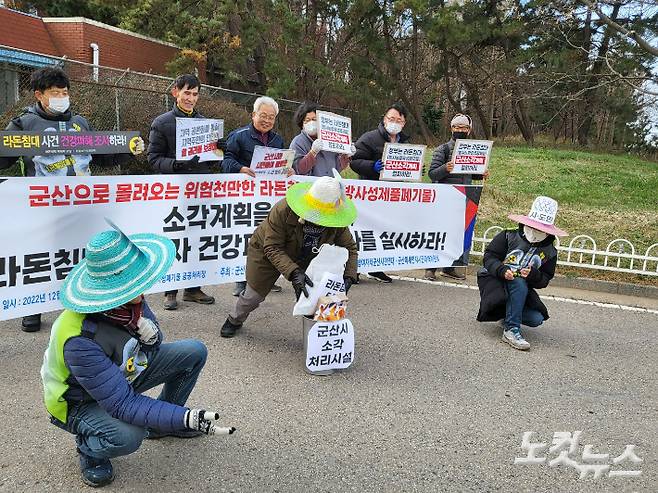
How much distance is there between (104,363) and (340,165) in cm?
417

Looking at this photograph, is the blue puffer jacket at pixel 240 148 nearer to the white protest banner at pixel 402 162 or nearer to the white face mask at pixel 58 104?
the white face mask at pixel 58 104

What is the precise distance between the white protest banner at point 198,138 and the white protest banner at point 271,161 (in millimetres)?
321

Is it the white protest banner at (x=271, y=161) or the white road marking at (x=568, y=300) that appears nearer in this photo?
the white protest banner at (x=271, y=161)

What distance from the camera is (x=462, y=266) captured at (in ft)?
22.1

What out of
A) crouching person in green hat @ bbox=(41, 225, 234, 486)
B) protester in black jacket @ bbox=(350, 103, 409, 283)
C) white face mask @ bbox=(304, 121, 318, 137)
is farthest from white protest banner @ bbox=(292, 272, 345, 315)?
protester in black jacket @ bbox=(350, 103, 409, 283)

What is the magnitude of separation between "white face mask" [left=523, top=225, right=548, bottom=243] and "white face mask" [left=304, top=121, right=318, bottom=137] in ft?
7.72

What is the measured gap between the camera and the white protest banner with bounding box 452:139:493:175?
633cm

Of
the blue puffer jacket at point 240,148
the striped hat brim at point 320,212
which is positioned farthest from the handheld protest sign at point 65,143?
the striped hat brim at point 320,212

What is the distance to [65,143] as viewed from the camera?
4.33m

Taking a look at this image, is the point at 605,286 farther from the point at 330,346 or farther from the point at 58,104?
the point at 58,104

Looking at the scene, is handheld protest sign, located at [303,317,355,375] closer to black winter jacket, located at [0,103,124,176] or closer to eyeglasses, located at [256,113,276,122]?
eyeglasses, located at [256,113,276,122]

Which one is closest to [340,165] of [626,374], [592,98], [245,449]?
[626,374]

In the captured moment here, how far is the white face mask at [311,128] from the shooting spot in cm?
588

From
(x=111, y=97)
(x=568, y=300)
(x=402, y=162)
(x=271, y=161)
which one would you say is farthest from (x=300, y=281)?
(x=111, y=97)
